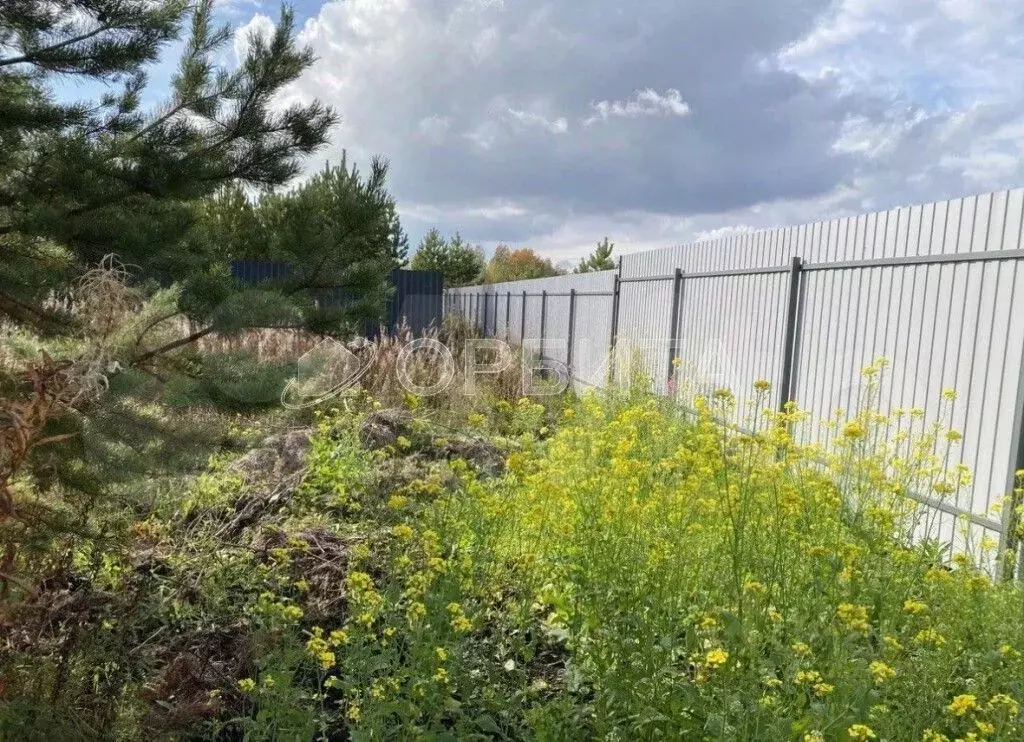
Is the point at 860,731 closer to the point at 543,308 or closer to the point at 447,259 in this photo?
the point at 543,308

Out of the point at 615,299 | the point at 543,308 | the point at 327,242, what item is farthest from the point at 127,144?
the point at 543,308

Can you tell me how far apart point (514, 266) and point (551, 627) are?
35063mm

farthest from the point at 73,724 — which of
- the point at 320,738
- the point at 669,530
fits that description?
the point at 669,530

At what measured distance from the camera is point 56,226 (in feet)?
12.4

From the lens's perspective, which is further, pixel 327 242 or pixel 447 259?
pixel 447 259

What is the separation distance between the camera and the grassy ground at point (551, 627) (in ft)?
6.93

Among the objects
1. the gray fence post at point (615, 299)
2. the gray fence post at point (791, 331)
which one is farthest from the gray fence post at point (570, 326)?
the gray fence post at point (791, 331)

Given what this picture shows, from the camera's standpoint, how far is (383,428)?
5629mm

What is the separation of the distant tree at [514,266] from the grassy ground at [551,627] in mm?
30581

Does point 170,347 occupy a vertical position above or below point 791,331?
below

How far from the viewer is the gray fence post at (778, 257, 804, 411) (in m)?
6.75

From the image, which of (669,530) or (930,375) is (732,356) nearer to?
(930,375)

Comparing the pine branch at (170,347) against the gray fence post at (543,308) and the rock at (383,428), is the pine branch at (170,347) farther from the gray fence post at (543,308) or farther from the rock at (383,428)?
the gray fence post at (543,308)

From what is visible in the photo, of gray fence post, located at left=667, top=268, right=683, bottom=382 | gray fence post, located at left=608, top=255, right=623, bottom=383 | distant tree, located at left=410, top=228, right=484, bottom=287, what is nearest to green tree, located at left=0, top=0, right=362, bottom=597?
gray fence post, located at left=667, top=268, right=683, bottom=382
